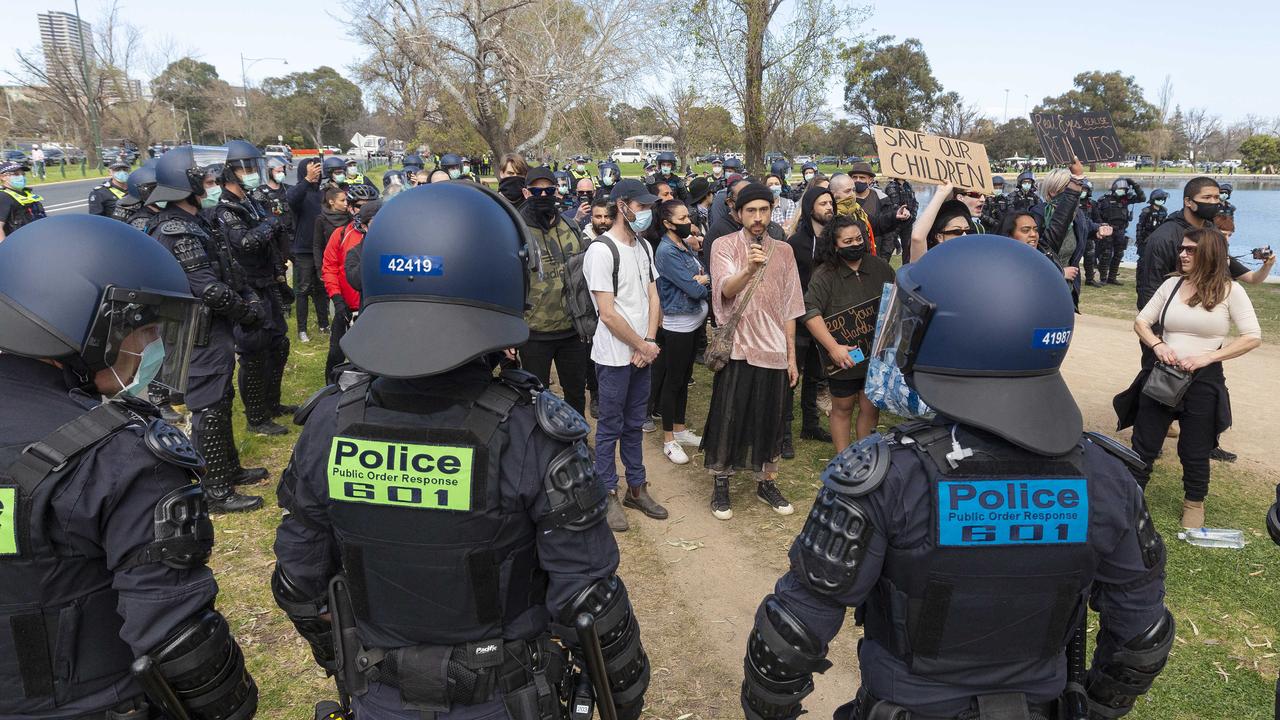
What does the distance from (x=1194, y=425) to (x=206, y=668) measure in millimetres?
5845

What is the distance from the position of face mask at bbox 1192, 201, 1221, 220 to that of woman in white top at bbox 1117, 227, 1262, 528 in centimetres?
92

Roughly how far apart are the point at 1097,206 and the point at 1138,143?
47.5 m

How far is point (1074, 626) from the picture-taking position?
195cm

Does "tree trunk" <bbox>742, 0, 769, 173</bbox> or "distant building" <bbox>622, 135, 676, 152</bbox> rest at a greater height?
"distant building" <bbox>622, 135, 676, 152</bbox>

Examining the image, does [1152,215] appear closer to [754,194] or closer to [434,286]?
[754,194]

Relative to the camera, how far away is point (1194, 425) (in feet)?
16.1

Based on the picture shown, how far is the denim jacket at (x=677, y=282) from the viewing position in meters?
5.52

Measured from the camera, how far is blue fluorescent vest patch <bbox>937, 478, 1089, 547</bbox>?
1.73 m

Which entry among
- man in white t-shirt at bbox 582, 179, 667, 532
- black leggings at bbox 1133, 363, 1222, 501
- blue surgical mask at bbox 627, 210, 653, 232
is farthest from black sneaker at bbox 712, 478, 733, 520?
black leggings at bbox 1133, 363, 1222, 501

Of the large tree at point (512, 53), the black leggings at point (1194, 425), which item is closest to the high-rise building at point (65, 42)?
the large tree at point (512, 53)

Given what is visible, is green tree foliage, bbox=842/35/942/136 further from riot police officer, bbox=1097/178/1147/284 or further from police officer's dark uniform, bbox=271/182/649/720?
police officer's dark uniform, bbox=271/182/649/720

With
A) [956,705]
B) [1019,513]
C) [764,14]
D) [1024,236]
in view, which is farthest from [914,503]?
[764,14]

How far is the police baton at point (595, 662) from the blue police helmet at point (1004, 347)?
106 cm

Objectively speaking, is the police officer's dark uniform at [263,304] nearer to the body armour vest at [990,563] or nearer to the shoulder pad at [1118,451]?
the body armour vest at [990,563]
